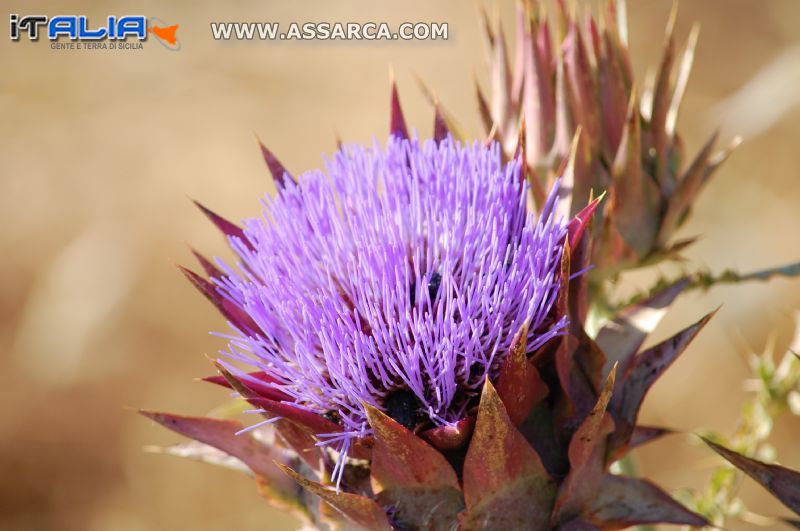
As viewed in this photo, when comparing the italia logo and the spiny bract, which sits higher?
the italia logo

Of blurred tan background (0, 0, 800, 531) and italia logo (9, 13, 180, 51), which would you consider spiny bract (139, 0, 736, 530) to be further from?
italia logo (9, 13, 180, 51)

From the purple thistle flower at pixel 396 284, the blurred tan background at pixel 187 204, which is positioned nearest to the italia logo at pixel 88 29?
the blurred tan background at pixel 187 204

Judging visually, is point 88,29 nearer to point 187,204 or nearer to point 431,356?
point 187,204

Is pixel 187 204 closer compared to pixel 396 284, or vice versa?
pixel 396 284

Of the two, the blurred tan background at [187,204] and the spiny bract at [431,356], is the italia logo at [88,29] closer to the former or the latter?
the blurred tan background at [187,204]

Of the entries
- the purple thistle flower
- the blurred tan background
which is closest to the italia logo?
the blurred tan background

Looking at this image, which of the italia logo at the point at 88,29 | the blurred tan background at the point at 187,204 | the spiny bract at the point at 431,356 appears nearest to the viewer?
the spiny bract at the point at 431,356

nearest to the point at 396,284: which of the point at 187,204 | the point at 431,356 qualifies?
the point at 431,356
